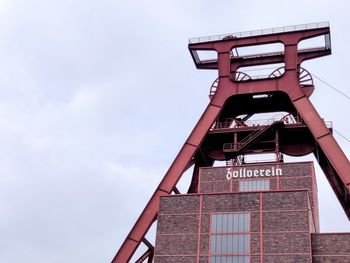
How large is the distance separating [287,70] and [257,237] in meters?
12.8

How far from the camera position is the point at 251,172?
36.1m

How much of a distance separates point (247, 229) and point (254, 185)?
4.98 meters

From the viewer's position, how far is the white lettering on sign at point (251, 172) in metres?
35.6

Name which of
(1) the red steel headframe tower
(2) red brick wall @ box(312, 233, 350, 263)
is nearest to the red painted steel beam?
(1) the red steel headframe tower

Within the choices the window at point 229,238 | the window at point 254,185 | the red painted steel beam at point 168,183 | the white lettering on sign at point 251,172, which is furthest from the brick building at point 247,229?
the red painted steel beam at point 168,183

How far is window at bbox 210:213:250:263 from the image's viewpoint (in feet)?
100

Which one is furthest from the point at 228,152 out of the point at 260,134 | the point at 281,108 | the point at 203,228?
the point at 203,228

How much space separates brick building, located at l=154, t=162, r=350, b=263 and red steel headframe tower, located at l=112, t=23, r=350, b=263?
110 inches

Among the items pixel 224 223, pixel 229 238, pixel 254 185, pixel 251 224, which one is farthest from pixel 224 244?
pixel 254 185

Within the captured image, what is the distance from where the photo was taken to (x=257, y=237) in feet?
101

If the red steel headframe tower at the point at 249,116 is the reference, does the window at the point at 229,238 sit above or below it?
below

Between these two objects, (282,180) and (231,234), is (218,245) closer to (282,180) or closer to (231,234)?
(231,234)

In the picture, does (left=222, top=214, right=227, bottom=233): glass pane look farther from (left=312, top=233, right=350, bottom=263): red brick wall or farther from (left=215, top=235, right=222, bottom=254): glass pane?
(left=312, top=233, right=350, bottom=263): red brick wall

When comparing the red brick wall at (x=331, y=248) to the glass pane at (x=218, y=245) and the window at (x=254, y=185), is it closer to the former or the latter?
the glass pane at (x=218, y=245)
